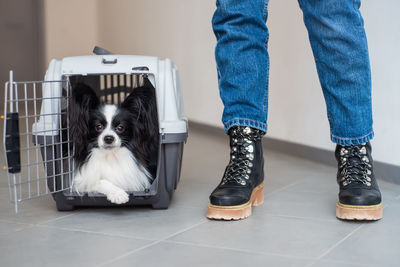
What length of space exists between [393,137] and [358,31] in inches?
28.1

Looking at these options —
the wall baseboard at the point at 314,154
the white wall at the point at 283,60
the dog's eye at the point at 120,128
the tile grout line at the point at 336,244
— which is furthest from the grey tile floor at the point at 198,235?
the white wall at the point at 283,60

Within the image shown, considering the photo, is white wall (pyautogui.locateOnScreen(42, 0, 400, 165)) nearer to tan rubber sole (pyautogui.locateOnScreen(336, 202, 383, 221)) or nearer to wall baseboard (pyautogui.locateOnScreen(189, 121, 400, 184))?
wall baseboard (pyautogui.locateOnScreen(189, 121, 400, 184))

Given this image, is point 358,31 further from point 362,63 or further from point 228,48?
point 228,48

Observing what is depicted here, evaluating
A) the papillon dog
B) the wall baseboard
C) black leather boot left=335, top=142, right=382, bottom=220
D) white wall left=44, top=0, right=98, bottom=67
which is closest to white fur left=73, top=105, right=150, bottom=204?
the papillon dog

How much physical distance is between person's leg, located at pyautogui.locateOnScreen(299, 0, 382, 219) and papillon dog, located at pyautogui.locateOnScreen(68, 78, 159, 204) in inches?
20.2

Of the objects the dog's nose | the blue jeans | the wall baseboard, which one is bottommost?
the wall baseboard

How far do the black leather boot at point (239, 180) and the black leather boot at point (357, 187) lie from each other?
237 mm

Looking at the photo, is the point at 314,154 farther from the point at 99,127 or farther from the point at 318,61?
the point at 99,127

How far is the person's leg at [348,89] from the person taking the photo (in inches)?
57.4

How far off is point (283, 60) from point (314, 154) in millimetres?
478

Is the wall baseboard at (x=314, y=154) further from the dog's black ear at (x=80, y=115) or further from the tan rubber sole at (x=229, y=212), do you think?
the dog's black ear at (x=80, y=115)

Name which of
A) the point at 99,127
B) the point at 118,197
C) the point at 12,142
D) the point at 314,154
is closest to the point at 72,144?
the point at 99,127

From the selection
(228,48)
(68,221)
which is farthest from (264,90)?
(68,221)

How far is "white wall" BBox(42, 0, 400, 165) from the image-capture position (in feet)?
6.76
